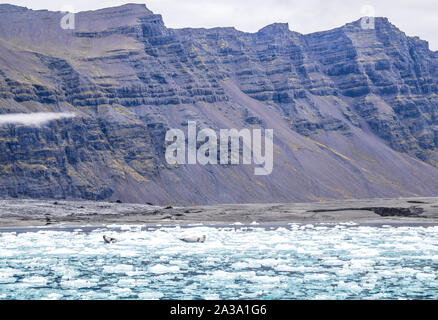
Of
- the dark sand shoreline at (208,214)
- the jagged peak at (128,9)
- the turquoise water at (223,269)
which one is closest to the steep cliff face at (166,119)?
A: the jagged peak at (128,9)

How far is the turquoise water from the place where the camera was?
2002 centimetres

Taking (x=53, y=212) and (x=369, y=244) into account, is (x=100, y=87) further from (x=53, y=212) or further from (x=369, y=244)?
(x=369, y=244)

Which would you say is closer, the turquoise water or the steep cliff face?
the turquoise water

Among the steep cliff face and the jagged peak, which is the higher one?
the jagged peak

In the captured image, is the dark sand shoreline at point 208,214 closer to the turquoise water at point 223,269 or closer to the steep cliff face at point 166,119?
the turquoise water at point 223,269

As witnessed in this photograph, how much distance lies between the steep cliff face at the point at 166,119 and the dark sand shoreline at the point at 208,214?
1118 inches

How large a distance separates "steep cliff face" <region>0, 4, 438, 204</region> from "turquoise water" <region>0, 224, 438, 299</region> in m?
76.1

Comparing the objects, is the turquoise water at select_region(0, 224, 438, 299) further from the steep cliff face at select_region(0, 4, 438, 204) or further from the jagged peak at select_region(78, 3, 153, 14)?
the jagged peak at select_region(78, 3, 153, 14)

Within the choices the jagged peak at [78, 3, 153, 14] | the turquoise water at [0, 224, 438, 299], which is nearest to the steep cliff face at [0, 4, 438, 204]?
the jagged peak at [78, 3, 153, 14]

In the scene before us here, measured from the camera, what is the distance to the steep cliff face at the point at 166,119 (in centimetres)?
11444

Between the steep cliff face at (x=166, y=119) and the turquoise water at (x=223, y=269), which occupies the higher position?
the steep cliff face at (x=166, y=119)

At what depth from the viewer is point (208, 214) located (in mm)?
74250

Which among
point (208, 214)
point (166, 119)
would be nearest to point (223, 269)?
point (208, 214)
